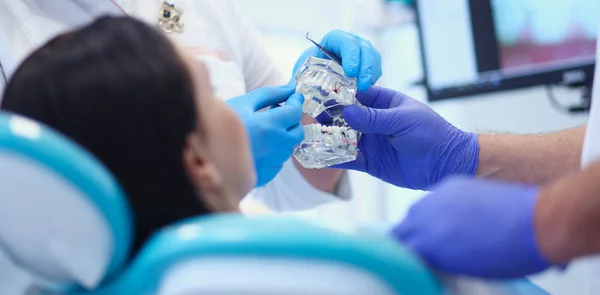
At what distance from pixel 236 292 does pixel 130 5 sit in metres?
1.03

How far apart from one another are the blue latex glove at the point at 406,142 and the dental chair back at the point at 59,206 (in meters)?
0.68

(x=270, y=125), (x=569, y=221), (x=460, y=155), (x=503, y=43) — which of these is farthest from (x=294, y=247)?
(x=503, y=43)

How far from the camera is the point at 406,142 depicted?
128cm

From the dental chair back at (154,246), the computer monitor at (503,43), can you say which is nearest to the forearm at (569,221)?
the dental chair back at (154,246)

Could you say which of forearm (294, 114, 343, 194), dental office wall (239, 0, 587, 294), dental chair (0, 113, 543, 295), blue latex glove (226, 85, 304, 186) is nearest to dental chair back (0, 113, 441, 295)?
dental chair (0, 113, 543, 295)

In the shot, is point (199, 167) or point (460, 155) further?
point (460, 155)

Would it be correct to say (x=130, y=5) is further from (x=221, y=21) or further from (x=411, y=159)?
(x=411, y=159)

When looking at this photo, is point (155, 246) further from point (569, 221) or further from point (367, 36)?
point (367, 36)

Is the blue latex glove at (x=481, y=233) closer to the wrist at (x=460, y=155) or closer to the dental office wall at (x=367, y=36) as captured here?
the wrist at (x=460, y=155)

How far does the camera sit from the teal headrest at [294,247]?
0.55 metres

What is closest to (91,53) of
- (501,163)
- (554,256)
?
(554,256)

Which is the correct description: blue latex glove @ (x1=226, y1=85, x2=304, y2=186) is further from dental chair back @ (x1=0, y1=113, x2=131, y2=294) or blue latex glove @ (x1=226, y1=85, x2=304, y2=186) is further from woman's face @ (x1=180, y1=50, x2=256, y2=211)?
dental chair back @ (x1=0, y1=113, x2=131, y2=294)

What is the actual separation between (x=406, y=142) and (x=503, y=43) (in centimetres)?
97

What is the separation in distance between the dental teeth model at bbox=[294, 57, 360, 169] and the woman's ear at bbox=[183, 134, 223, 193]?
0.41m
